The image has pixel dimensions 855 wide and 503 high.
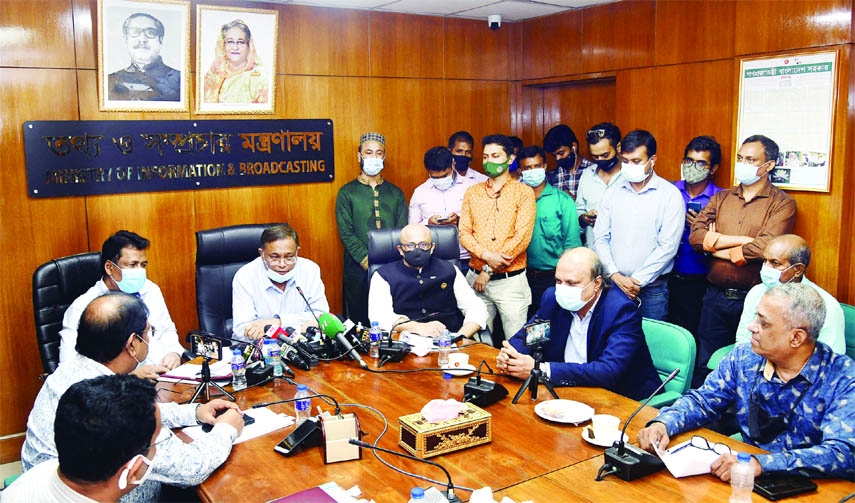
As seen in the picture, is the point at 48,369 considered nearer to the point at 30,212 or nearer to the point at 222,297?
the point at 222,297

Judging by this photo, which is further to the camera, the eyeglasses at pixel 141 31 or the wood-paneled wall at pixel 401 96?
the eyeglasses at pixel 141 31

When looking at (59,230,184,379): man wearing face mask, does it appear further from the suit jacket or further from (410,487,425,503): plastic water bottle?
(410,487,425,503): plastic water bottle

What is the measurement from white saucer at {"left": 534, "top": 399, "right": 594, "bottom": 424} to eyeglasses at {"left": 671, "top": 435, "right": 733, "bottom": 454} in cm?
34

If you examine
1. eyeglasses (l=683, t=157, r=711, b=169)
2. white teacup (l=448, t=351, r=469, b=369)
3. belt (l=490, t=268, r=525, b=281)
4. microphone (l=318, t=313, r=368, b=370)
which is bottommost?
white teacup (l=448, t=351, r=469, b=369)

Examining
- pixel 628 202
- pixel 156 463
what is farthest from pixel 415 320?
pixel 156 463

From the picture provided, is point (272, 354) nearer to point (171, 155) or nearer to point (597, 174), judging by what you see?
point (171, 155)

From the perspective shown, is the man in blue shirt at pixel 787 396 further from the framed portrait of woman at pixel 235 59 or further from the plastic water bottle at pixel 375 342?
the framed portrait of woman at pixel 235 59

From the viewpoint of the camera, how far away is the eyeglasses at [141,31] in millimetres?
4422

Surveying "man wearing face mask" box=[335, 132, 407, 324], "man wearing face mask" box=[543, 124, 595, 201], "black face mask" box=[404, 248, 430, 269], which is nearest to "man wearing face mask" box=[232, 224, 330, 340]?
"black face mask" box=[404, 248, 430, 269]

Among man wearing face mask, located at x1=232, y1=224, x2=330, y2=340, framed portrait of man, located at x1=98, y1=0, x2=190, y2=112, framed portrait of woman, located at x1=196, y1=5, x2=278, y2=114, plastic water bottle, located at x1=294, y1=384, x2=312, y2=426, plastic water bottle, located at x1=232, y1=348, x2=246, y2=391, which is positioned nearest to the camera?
plastic water bottle, located at x1=294, y1=384, x2=312, y2=426

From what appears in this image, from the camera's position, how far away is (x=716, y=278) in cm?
403

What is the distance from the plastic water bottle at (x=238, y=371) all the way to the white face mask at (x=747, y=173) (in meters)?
2.84

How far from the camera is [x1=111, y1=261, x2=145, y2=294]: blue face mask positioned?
361 cm

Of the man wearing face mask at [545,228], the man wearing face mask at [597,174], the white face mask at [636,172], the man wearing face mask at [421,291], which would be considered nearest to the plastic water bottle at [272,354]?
the man wearing face mask at [421,291]
